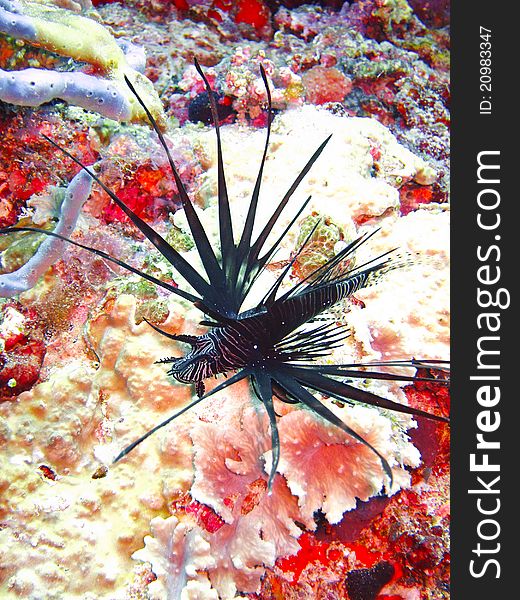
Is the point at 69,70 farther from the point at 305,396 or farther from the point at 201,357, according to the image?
the point at 305,396

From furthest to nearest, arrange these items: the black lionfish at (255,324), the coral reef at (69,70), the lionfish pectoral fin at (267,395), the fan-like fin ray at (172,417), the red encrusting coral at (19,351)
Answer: the coral reef at (69,70) < the red encrusting coral at (19,351) < the black lionfish at (255,324) < the lionfish pectoral fin at (267,395) < the fan-like fin ray at (172,417)

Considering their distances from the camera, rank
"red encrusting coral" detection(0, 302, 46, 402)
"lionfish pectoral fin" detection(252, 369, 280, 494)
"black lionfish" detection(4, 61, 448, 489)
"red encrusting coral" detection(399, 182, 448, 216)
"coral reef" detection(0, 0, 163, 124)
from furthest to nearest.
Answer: "red encrusting coral" detection(399, 182, 448, 216), "coral reef" detection(0, 0, 163, 124), "red encrusting coral" detection(0, 302, 46, 402), "black lionfish" detection(4, 61, 448, 489), "lionfish pectoral fin" detection(252, 369, 280, 494)

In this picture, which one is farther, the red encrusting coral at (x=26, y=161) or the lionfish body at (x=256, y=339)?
the red encrusting coral at (x=26, y=161)

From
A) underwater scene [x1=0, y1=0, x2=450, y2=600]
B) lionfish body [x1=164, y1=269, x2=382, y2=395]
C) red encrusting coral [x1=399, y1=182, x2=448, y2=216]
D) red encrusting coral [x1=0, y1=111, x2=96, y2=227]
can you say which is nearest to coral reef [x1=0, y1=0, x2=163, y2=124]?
underwater scene [x1=0, y1=0, x2=450, y2=600]

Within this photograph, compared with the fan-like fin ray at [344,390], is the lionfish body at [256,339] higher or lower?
higher

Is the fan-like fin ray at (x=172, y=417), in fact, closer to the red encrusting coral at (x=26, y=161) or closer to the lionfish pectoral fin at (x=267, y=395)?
the lionfish pectoral fin at (x=267, y=395)

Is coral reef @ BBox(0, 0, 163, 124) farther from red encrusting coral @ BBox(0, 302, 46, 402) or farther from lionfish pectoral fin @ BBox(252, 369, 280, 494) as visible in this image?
lionfish pectoral fin @ BBox(252, 369, 280, 494)

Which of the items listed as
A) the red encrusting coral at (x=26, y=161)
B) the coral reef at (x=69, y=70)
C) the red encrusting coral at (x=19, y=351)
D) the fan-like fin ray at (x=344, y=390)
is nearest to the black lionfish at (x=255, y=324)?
the fan-like fin ray at (x=344, y=390)

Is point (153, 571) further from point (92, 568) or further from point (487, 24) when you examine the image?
point (487, 24)

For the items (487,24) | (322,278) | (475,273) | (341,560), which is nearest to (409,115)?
(487,24)
